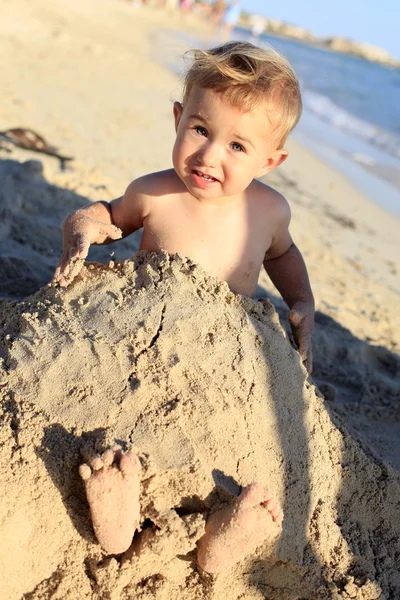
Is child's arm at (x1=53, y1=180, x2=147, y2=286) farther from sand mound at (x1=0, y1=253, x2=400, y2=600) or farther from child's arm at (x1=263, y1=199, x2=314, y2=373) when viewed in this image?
child's arm at (x1=263, y1=199, x2=314, y2=373)

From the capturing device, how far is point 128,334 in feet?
6.21

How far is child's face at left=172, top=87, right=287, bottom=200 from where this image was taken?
2078 millimetres

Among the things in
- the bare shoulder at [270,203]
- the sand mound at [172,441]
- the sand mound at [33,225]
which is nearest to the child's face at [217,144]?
the bare shoulder at [270,203]

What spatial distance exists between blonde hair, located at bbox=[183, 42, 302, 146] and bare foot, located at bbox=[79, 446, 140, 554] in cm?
120

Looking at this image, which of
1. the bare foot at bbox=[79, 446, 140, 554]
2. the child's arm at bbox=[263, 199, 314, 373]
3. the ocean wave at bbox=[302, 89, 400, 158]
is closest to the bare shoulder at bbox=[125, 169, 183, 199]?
the child's arm at bbox=[263, 199, 314, 373]

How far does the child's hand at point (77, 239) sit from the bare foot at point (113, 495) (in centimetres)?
70

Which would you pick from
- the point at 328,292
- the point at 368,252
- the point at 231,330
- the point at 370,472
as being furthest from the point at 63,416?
the point at 368,252

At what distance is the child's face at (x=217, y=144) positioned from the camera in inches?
81.8

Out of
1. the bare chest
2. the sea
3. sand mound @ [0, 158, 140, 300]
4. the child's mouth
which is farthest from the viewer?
the sea

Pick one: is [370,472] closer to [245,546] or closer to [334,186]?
→ [245,546]

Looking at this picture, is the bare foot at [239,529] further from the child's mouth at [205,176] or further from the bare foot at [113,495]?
the child's mouth at [205,176]

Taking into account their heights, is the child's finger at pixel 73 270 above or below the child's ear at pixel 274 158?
below

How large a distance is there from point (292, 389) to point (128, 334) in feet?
1.88

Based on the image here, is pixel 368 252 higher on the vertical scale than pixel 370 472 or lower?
lower
